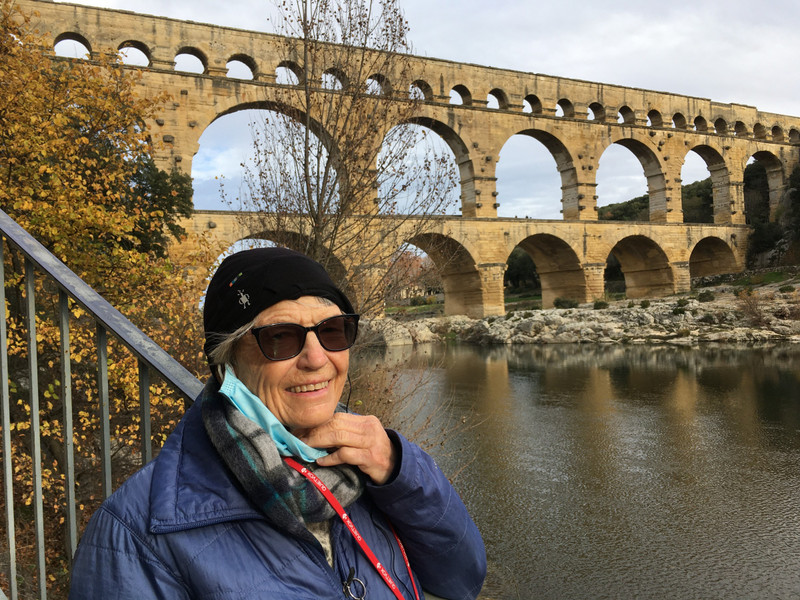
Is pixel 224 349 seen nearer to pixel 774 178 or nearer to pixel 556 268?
pixel 556 268

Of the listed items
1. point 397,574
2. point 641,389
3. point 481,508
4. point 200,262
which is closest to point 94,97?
point 200,262

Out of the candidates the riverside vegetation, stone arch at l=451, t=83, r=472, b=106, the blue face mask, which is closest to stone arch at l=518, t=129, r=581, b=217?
stone arch at l=451, t=83, r=472, b=106

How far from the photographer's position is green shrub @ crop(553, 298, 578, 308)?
98.5 ft

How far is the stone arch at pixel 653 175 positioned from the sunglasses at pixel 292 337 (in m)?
35.0

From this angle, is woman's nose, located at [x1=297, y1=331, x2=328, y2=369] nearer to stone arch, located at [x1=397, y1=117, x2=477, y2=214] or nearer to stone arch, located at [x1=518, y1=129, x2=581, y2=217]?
stone arch, located at [x1=397, y1=117, x2=477, y2=214]

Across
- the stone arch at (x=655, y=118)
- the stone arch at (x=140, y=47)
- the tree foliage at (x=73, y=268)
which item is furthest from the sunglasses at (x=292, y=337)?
the stone arch at (x=655, y=118)

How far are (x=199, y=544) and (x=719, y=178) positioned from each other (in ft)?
135

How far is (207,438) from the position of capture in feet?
3.59

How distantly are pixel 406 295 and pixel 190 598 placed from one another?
616 centimetres

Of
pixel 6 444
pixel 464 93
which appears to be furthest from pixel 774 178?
pixel 6 444

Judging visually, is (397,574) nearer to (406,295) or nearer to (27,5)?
(406,295)

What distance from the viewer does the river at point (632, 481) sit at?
5473 mm

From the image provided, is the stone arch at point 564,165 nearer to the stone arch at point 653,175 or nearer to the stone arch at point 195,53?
the stone arch at point 653,175

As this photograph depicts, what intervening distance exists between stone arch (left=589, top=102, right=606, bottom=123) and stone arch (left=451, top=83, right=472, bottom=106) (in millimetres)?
7624
